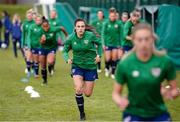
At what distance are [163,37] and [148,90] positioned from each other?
50.3ft

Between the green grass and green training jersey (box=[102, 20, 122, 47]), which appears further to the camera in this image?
green training jersey (box=[102, 20, 122, 47])

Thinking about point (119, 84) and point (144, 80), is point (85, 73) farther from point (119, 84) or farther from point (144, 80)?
point (144, 80)

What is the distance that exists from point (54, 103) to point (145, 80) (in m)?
7.29

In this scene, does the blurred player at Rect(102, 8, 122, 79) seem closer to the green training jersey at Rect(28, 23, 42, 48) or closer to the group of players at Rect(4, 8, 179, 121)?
the group of players at Rect(4, 8, 179, 121)

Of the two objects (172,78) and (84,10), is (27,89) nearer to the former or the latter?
(172,78)

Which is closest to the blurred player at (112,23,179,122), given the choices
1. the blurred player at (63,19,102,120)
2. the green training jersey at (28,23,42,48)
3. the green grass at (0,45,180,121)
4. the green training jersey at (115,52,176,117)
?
the green training jersey at (115,52,176,117)

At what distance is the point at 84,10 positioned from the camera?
34.2 meters

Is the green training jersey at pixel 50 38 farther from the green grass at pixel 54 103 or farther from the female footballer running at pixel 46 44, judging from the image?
the green grass at pixel 54 103

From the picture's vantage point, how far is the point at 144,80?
19.8ft

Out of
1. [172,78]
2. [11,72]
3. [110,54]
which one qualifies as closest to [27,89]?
[110,54]

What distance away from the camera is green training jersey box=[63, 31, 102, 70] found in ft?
35.6

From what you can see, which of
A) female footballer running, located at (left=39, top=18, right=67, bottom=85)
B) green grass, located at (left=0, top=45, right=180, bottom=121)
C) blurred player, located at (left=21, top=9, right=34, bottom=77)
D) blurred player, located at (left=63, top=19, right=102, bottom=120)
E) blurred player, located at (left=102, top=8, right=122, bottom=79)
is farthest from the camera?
blurred player, located at (left=21, top=9, right=34, bottom=77)

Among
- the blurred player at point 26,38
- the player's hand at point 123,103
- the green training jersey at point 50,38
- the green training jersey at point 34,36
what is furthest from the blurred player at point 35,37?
the player's hand at point 123,103

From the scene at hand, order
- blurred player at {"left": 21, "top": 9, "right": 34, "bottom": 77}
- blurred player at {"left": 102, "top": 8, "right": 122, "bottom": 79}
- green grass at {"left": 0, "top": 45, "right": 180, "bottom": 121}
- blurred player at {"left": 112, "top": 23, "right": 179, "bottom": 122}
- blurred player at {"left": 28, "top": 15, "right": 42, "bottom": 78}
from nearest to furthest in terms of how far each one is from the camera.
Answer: blurred player at {"left": 112, "top": 23, "right": 179, "bottom": 122}
green grass at {"left": 0, "top": 45, "right": 180, "bottom": 121}
blurred player at {"left": 28, "top": 15, "right": 42, "bottom": 78}
blurred player at {"left": 102, "top": 8, "right": 122, "bottom": 79}
blurred player at {"left": 21, "top": 9, "right": 34, "bottom": 77}
